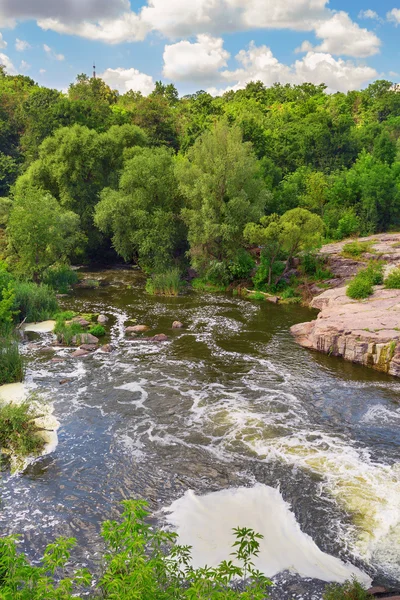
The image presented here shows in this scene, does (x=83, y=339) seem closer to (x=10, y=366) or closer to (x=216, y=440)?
(x=10, y=366)

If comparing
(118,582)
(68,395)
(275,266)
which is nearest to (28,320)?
(68,395)

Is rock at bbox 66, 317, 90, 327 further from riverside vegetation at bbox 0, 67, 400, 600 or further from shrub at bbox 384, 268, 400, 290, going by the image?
shrub at bbox 384, 268, 400, 290

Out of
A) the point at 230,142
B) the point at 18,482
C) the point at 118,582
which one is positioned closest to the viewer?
the point at 118,582

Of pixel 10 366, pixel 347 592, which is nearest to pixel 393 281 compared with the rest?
pixel 10 366

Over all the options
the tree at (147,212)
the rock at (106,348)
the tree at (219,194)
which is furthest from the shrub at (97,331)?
the tree at (219,194)

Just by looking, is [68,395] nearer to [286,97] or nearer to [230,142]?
[230,142]

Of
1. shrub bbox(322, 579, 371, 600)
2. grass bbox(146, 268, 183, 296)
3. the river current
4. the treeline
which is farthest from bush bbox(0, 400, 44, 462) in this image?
grass bbox(146, 268, 183, 296)

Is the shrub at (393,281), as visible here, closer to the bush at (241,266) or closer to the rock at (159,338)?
the bush at (241,266)

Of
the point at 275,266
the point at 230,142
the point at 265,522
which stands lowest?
the point at 265,522
